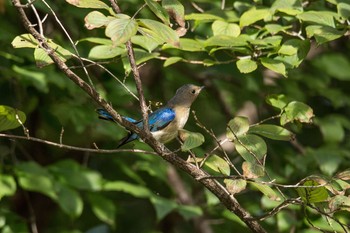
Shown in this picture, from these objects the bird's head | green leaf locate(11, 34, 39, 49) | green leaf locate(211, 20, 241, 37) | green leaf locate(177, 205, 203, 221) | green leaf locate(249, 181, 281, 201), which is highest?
green leaf locate(11, 34, 39, 49)

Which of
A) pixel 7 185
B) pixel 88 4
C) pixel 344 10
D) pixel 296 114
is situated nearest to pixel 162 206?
pixel 7 185

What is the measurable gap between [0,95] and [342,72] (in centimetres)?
267

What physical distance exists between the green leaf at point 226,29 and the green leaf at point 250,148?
813mm

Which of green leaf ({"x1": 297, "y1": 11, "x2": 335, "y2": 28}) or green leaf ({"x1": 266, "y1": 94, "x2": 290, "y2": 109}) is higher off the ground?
green leaf ({"x1": 297, "y1": 11, "x2": 335, "y2": 28})

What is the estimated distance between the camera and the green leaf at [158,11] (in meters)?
3.23

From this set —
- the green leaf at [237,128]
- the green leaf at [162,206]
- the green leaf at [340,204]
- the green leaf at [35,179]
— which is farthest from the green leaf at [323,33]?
the green leaf at [35,179]

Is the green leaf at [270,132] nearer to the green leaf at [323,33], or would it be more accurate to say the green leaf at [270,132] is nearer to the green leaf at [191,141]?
the green leaf at [191,141]

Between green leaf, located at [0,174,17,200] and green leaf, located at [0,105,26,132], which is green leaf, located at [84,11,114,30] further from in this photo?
green leaf, located at [0,174,17,200]

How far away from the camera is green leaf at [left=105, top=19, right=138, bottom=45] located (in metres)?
2.95

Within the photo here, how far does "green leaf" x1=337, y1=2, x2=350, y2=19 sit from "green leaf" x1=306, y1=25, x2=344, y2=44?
108mm

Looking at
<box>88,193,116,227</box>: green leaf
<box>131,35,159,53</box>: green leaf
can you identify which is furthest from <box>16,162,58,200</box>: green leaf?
<box>131,35,159,53</box>: green leaf

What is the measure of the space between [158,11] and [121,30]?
313mm

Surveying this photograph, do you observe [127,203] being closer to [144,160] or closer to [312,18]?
[144,160]

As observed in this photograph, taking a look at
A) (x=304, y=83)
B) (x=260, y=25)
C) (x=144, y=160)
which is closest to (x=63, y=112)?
(x=144, y=160)
